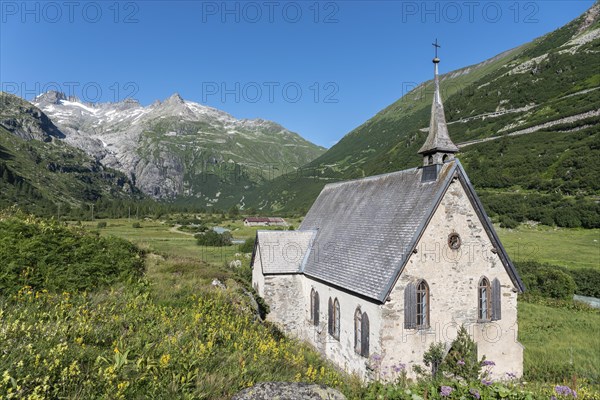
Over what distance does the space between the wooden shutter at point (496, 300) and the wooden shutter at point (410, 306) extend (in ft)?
15.6

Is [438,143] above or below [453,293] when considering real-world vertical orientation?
above

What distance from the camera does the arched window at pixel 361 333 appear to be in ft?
57.6

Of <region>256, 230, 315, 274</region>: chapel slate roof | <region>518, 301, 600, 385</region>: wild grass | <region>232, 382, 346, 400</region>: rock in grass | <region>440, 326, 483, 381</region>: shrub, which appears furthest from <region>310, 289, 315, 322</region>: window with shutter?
<region>232, 382, 346, 400</region>: rock in grass

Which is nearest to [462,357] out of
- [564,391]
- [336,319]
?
[336,319]

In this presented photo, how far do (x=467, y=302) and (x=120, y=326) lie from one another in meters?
16.3

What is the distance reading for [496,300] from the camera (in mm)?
18203

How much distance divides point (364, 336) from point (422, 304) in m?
3.35

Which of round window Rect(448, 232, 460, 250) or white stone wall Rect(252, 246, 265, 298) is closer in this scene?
round window Rect(448, 232, 460, 250)

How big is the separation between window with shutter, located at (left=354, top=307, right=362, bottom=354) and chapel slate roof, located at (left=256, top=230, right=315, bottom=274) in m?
8.34

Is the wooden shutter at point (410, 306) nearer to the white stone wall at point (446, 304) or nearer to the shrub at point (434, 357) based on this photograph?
the white stone wall at point (446, 304)

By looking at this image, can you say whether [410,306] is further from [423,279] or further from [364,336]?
[364,336]

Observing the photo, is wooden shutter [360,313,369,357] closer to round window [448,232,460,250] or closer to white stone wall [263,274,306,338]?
round window [448,232,460,250]

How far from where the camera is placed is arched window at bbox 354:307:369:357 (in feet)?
57.6

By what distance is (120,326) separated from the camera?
7.50 metres
